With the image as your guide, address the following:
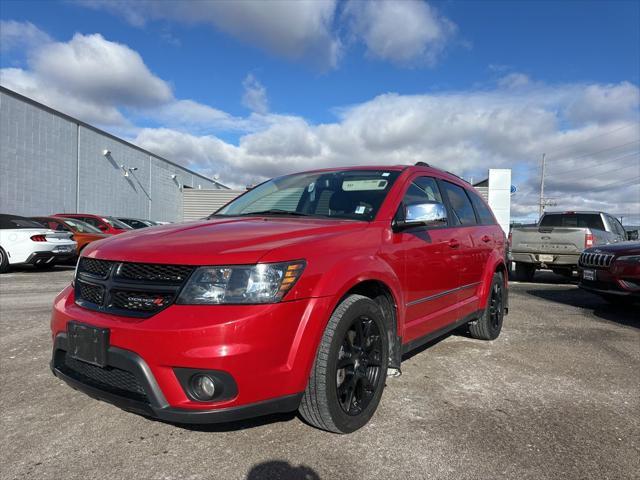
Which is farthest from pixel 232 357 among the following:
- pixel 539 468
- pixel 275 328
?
pixel 539 468

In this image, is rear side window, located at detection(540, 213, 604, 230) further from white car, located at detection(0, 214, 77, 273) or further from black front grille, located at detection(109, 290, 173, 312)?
white car, located at detection(0, 214, 77, 273)

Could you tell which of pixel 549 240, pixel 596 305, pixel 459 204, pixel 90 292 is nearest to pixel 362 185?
pixel 459 204

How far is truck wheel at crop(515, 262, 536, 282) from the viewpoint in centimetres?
1066

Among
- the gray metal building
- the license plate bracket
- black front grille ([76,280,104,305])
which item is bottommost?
the license plate bracket

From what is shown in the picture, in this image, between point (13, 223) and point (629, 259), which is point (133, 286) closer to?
point (629, 259)

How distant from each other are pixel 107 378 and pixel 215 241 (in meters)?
0.88

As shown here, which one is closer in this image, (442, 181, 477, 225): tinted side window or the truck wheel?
(442, 181, 477, 225): tinted side window

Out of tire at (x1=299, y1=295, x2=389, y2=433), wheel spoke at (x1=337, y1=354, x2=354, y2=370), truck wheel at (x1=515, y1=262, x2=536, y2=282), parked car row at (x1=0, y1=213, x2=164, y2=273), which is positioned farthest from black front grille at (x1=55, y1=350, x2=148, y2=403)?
truck wheel at (x1=515, y1=262, x2=536, y2=282)

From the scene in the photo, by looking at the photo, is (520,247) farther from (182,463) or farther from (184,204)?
(184,204)

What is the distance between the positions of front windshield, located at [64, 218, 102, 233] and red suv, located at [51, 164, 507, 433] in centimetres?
1119

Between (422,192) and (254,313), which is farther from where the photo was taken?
(422,192)

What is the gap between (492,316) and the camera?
5.00 m

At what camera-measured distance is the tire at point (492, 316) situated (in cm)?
484

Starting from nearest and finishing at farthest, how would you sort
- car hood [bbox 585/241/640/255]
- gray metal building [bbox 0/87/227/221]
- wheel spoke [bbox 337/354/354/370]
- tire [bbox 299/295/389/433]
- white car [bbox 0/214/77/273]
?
tire [bbox 299/295/389/433] → wheel spoke [bbox 337/354/354/370] → car hood [bbox 585/241/640/255] → white car [bbox 0/214/77/273] → gray metal building [bbox 0/87/227/221]
